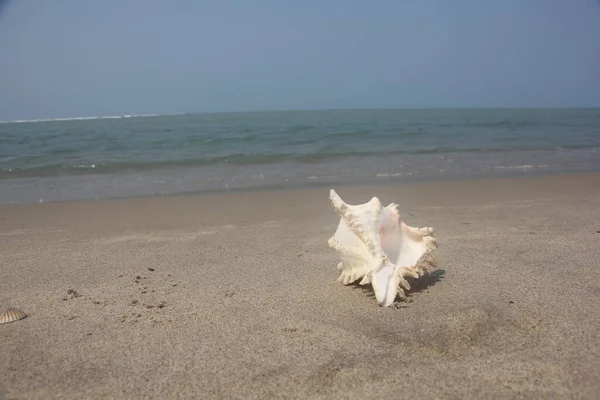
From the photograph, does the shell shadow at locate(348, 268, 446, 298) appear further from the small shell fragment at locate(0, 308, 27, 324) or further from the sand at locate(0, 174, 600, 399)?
the small shell fragment at locate(0, 308, 27, 324)

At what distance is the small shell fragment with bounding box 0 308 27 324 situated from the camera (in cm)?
253

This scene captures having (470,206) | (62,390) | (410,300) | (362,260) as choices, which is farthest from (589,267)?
(62,390)

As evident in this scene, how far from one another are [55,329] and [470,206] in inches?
189

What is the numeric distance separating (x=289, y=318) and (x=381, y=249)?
2.05 feet

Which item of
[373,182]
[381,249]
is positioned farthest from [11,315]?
[373,182]

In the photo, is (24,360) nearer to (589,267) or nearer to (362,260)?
(362,260)

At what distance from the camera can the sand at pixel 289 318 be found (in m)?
1.88

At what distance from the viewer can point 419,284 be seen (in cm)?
289

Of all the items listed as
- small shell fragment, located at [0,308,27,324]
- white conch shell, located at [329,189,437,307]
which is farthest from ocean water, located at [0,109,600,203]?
white conch shell, located at [329,189,437,307]

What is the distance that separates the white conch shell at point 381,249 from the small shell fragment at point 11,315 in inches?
69.6

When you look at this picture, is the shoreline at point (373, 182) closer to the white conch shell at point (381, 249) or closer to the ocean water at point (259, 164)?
the ocean water at point (259, 164)

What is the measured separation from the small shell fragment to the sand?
0.13 feet

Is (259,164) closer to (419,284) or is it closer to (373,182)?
(373,182)

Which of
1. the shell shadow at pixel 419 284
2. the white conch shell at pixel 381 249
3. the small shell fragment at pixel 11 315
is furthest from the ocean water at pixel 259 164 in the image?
the white conch shell at pixel 381 249
